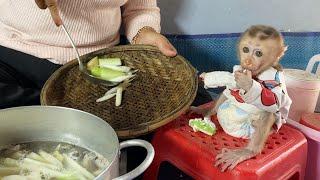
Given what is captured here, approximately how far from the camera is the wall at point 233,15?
1325mm

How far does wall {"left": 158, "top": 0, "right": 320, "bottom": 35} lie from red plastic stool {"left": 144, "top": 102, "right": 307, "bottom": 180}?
0.43 m

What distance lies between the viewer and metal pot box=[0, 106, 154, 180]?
2.45ft

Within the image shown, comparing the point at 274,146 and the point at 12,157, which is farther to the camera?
the point at 274,146

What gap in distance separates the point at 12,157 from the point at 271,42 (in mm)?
505

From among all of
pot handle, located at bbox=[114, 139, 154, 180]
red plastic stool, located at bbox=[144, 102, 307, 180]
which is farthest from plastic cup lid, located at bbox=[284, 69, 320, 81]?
pot handle, located at bbox=[114, 139, 154, 180]

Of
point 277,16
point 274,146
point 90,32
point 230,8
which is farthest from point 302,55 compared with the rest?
point 90,32

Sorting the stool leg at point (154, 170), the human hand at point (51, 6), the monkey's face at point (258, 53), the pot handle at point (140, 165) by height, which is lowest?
the stool leg at point (154, 170)

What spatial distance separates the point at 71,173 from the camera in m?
0.71

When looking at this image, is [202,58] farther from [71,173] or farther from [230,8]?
[71,173]

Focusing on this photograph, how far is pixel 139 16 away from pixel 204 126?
42 centimetres

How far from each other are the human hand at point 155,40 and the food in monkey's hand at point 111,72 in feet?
0.32

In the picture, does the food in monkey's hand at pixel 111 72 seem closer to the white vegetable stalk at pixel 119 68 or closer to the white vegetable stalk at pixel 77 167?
the white vegetable stalk at pixel 119 68

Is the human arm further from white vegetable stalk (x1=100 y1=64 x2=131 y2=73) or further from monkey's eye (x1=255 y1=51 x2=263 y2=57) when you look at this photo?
monkey's eye (x1=255 y1=51 x2=263 y2=57)

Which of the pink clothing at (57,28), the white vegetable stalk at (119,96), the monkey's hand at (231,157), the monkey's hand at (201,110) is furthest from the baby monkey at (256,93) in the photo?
the pink clothing at (57,28)
